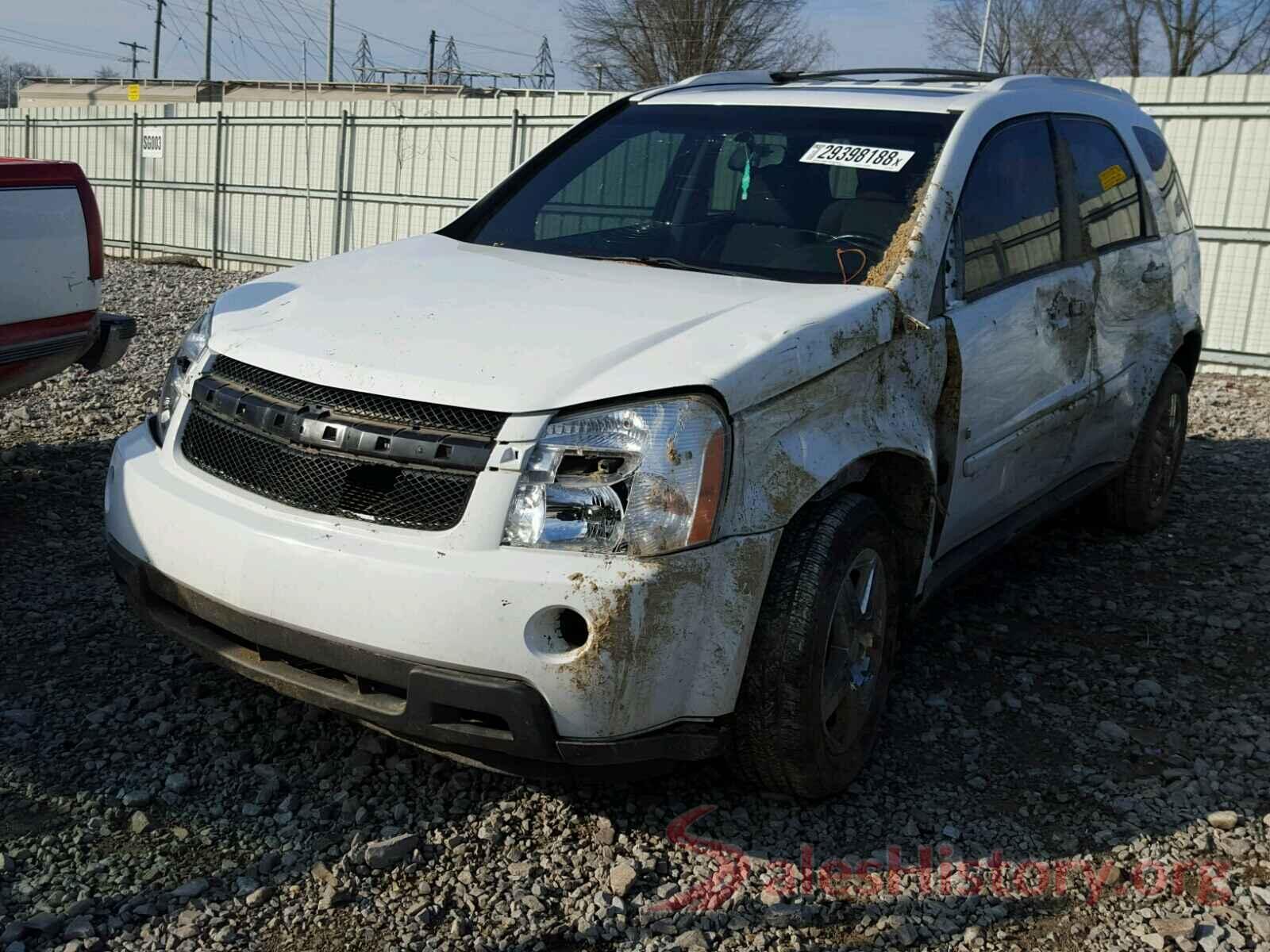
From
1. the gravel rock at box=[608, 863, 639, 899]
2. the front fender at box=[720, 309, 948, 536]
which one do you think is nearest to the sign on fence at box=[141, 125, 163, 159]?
the front fender at box=[720, 309, 948, 536]

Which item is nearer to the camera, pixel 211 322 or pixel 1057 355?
pixel 211 322

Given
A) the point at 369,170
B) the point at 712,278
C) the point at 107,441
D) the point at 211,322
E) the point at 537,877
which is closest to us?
the point at 537,877

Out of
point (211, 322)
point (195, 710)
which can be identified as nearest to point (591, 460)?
point (211, 322)

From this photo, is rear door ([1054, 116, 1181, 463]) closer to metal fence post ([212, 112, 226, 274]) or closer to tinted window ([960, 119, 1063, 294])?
tinted window ([960, 119, 1063, 294])

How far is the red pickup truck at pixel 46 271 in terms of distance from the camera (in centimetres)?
436

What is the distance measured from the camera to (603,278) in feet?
11.3

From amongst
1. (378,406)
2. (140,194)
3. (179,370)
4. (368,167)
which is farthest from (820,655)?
(140,194)

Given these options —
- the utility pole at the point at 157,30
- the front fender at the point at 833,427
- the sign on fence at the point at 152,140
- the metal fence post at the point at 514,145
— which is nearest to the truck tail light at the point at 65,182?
the front fender at the point at 833,427

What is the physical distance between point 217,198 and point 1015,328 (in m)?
17.2

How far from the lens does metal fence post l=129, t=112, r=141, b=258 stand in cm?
1997

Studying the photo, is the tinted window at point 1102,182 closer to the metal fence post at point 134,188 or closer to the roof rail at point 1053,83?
the roof rail at point 1053,83

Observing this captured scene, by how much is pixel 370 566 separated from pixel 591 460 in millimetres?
517

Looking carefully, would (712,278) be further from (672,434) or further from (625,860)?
(625,860)

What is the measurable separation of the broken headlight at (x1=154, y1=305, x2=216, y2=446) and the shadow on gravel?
0.52m
